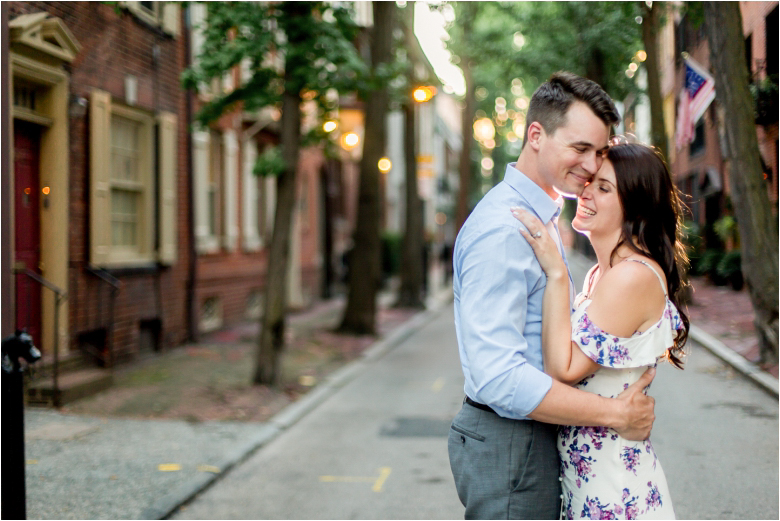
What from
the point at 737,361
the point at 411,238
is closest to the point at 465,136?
the point at 411,238

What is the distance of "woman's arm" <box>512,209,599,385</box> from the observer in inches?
89.0

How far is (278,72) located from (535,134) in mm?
7907

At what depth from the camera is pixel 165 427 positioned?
771 cm

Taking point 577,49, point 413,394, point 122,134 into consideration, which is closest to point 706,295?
point 577,49

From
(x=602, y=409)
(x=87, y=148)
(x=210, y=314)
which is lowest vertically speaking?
(x=210, y=314)

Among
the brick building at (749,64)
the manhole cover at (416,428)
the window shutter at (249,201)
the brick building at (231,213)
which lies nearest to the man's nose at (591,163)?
the brick building at (749,64)

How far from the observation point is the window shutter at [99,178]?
1016cm

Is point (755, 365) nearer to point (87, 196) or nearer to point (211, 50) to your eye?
point (211, 50)

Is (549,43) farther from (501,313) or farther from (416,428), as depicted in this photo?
(501,313)

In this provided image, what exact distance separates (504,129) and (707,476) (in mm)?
38824

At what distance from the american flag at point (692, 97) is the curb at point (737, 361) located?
9.48 ft

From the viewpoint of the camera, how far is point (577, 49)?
2016cm

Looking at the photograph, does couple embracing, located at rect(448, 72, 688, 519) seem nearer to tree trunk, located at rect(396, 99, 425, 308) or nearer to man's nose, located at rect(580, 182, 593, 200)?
man's nose, located at rect(580, 182, 593, 200)

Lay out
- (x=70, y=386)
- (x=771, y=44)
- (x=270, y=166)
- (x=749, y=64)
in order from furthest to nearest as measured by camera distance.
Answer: (x=270, y=166) < (x=749, y=64) < (x=70, y=386) < (x=771, y=44)
